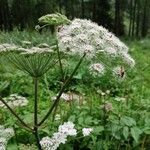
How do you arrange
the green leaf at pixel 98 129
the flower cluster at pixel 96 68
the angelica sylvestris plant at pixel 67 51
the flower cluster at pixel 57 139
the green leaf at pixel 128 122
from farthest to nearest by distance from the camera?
1. the green leaf at pixel 98 129
2. the green leaf at pixel 128 122
3. the flower cluster at pixel 96 68
4. the flower cluster at pixel 57 139
5. the angelica sylvestris plant at pixel 67 51

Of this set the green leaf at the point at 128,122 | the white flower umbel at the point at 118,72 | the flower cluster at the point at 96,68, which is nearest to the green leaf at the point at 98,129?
the green leaf at the point at 128,122

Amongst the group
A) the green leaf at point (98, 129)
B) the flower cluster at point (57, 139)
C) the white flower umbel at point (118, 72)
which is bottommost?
the green leaf at point (98, 129)

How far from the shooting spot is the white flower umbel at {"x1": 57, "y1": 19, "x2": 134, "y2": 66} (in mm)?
3678

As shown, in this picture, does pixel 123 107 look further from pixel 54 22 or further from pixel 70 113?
pixel 54 22

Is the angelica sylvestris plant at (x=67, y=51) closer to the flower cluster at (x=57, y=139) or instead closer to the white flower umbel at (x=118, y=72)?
the flower cluster at (x=57, y=139)

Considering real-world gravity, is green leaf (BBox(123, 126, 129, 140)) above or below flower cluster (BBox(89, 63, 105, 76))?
below

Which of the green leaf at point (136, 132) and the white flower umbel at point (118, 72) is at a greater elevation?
the white flower umbel at point (118, 72)

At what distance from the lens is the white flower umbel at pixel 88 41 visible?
3678mm

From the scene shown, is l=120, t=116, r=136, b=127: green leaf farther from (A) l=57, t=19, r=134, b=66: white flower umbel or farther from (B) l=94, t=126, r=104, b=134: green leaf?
(A) l=57, t=19, r=134, b=66: white flower umbel

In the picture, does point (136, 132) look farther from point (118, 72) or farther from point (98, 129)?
point (118, 72)

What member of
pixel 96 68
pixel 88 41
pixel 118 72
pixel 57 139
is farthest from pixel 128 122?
pixel 88 41

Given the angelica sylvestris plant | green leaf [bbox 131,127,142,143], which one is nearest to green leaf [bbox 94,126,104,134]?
green leaf [bbox 131,127,142,143]

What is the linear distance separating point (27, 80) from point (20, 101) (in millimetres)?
4756

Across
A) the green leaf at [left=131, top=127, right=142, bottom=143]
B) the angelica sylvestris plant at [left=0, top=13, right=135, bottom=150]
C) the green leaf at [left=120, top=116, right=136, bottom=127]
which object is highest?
the angelica sylvestris plant at [left=0, top=13, right=135, bottom=150]
